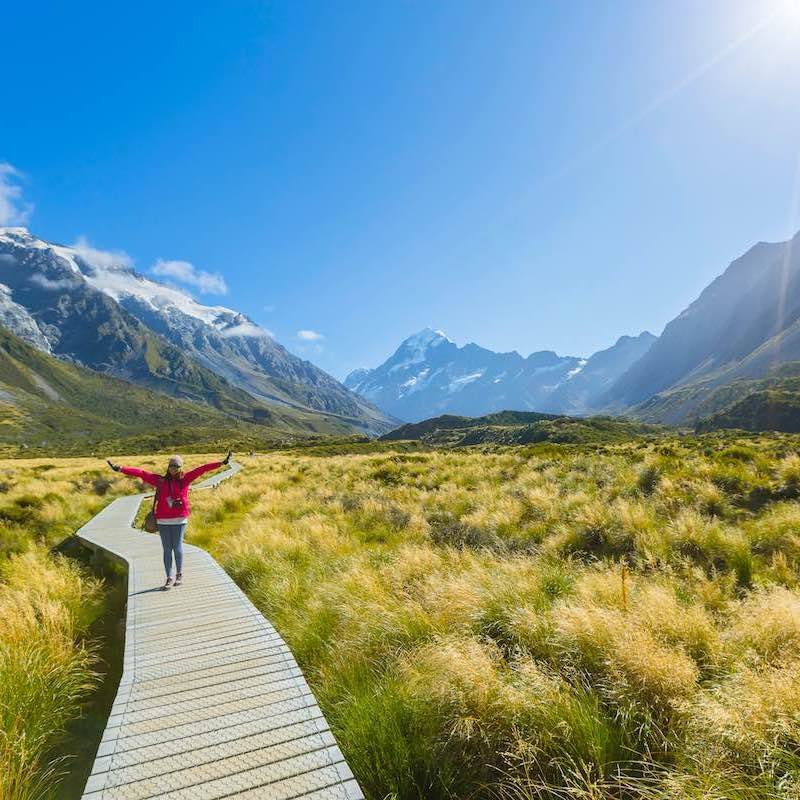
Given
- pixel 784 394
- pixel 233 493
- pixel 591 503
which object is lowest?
pixel 784 394

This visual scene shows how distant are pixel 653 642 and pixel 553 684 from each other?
1248 millimetres

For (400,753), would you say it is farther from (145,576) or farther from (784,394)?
(784,394)

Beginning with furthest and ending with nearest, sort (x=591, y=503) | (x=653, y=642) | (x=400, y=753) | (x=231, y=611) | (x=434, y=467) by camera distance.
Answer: (x=434, y=467)
(x=591, y=503)
(x=231, y=611)
(x=653, y=642)
(x=400, y=753)

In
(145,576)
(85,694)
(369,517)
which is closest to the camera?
(85,694)

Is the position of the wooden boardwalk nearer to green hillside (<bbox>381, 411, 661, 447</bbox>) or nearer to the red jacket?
the red jacket

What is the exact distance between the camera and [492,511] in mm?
13359

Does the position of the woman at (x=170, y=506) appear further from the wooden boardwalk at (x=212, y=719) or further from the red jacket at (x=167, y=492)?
the wooden boardwalk at (x=212, y=719)

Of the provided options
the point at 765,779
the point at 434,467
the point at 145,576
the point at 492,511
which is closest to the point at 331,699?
the point at 765,779

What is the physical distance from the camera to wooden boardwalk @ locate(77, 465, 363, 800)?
157 inches

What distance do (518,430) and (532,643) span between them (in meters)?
122

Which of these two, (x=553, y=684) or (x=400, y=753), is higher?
(x=553, y=684)

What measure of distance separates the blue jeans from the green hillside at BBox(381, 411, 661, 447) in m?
61.7

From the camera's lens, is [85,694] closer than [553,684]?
No

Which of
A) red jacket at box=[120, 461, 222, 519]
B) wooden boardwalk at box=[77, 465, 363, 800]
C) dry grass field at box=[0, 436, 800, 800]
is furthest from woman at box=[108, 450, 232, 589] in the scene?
dry grass field at box=[0, 436, 800, 800]
